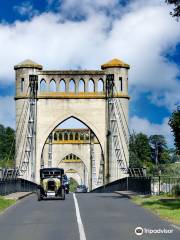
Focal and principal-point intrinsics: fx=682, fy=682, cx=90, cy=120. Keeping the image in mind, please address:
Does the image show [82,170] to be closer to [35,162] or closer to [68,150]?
[68,150]

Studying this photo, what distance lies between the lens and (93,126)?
76.2 metres

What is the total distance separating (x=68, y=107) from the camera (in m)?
76.8

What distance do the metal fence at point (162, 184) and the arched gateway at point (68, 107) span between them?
34.1 m

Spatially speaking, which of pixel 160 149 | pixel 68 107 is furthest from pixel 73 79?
pixel 160 149

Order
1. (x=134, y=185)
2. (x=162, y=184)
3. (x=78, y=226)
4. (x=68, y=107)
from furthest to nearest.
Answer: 1. (x=68, y=107)
2. (x=134, y=185)
3. (x=162, y=184)
4. (x=78, y=226)

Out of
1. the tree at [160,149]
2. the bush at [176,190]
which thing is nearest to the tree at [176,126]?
the bush at [176,190]

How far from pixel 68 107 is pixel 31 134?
17.2ft

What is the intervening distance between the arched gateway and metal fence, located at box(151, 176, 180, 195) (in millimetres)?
34050

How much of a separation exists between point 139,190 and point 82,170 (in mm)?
91661

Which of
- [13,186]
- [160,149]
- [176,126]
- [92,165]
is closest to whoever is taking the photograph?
[176,126]

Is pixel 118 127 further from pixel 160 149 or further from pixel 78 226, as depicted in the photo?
pixel 160 149

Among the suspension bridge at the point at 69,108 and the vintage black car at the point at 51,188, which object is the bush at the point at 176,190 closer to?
the vintage black car at the point at 51,188

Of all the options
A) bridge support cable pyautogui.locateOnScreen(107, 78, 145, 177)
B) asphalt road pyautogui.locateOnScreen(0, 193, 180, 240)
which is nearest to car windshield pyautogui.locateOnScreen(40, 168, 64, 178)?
asphalt road pyautogui.locateOnScreen(0, 193, 180, 240)

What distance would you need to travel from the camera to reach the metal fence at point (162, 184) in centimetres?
3875
